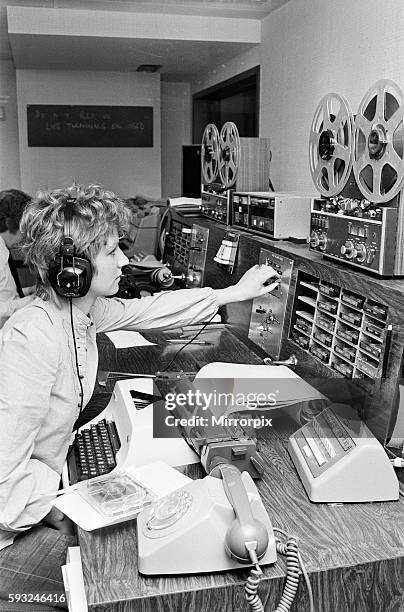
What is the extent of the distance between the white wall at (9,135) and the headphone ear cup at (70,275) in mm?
1781

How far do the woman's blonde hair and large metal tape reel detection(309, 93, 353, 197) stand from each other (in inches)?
22.4

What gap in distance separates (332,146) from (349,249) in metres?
0.31

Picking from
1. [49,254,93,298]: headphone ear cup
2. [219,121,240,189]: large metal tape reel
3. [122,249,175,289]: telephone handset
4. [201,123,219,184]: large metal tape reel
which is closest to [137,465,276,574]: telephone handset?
[49,254,93,298]: headphone ear cup

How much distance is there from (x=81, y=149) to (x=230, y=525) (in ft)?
7.40

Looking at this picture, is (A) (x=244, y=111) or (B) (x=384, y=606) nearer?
(B) (x=384, y=606)

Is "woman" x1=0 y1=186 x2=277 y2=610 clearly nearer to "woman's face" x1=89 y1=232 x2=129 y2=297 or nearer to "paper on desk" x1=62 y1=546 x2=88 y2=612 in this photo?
"woman's face" x1=89 y1=232 x2=129 y2=297

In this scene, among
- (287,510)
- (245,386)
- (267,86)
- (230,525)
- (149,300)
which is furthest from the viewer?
(267,86)

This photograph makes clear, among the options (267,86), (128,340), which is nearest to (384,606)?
(128,340)

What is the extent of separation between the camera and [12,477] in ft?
4.05

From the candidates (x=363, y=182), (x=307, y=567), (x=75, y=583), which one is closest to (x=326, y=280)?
(x=363, y=182)

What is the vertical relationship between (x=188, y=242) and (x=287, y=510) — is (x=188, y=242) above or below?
above

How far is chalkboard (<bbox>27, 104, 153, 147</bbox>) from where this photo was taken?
9.47 feet

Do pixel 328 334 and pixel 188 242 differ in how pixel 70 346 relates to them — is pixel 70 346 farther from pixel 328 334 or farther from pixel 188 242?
pixel 188 242

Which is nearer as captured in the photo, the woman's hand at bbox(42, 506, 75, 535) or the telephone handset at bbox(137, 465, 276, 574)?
the telephone handset at bbox(137, 465, 276, 574)
